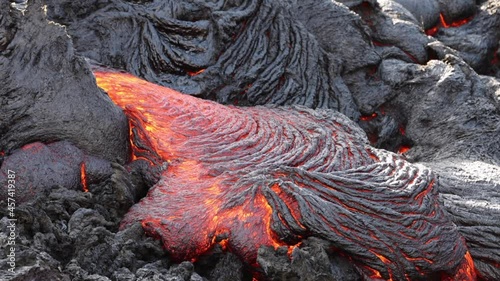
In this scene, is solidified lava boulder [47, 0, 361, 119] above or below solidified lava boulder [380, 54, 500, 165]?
above

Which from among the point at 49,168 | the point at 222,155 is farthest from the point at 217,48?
the point at 49,168

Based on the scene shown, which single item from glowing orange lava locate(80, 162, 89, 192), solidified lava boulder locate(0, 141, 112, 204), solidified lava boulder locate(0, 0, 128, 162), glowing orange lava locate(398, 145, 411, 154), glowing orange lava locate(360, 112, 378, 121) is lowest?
glowing orange lava locate(398, 145, 411, 154)

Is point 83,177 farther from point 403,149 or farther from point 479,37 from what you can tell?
point 479,37

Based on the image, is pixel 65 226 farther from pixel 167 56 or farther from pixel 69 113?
pixel 167 56

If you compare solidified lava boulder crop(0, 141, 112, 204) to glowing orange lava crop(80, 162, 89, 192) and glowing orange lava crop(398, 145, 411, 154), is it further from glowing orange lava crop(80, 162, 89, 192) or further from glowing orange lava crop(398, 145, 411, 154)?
glowing orange lava crop(398, 145, 411, 154)

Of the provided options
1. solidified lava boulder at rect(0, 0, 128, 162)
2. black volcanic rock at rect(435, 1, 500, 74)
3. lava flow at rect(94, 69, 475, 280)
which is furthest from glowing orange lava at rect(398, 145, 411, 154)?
solidified lava boulder at rect(0, 0, 128, 162)
